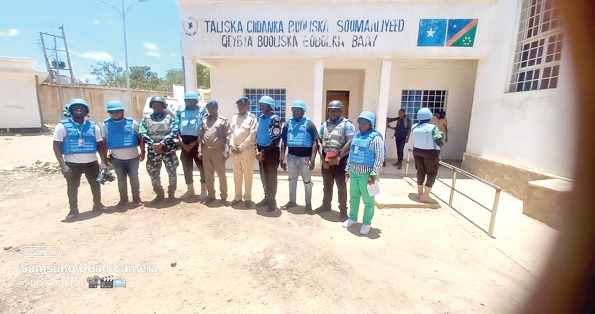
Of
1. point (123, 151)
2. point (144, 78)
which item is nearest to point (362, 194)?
point (123, 151)

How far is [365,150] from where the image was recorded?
339 cm

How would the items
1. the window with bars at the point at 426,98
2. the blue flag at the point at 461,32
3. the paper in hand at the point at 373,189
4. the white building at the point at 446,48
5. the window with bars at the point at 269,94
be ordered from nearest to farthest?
the paper in hand at the point at 373,189 < the white building at the point at 446,48 < the blue flag at the point at 461,32 < the window with bars at the point at 426,98 < the window with bars at the point at 269,94

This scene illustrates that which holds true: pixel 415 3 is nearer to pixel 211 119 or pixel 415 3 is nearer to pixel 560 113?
pixel 560 113

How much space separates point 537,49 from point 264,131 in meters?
5.57

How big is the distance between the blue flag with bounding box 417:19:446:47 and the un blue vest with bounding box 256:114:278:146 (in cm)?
449

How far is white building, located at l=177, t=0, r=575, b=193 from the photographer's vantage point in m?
4.90

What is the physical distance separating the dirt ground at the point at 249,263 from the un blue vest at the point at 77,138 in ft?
3.42

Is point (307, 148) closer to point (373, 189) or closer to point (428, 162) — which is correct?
point (373, 189)

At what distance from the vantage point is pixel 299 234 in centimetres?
358

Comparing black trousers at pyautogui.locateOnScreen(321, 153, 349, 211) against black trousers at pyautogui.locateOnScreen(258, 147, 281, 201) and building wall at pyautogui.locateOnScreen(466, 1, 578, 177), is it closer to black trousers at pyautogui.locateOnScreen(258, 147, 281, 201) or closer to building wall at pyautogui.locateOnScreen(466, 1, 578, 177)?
black trousers at pyautogui.locateOnScreen(258, 147, 281, 201)

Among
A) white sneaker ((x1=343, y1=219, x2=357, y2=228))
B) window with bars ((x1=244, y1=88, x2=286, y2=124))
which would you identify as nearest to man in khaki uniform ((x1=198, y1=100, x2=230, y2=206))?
white sneaker ((x1=343, y1=219, x2=357, y2=228))

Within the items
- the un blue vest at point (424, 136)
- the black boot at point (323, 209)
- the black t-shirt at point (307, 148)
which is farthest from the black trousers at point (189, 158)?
the un blue vest at point (424, 136)

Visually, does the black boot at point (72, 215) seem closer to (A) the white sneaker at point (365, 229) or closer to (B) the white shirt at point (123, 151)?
(B) the white shirt at point (123, 151)

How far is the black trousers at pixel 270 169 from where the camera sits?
417 centimetres
